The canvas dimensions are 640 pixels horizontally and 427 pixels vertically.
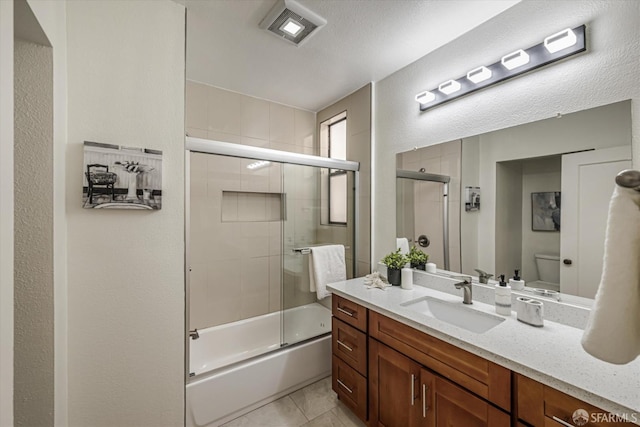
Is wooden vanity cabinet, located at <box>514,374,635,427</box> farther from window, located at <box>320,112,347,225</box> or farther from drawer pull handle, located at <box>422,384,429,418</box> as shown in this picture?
window, located at <box>320,112,347,225</box>

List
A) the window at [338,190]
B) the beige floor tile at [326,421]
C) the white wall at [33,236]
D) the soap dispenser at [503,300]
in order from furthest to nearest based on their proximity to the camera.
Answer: the window at [338,190] → the beige floor tile at [326,421] → the soap dispenser at [503,300] → the white wall at [33,236]

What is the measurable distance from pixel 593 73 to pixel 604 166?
44cm

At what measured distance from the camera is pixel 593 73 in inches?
48.7

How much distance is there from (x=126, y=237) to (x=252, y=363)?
46.1 inches

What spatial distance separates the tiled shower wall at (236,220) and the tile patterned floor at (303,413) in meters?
0.76

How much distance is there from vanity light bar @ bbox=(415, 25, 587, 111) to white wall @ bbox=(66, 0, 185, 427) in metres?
1.66

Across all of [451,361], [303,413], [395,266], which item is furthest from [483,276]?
[303,413]

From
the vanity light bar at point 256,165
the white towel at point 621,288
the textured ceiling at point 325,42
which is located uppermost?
the textured ceiling at point 325,42

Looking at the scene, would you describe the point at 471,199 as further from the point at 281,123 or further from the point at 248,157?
the point at 281,123

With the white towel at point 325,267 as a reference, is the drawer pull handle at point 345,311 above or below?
below

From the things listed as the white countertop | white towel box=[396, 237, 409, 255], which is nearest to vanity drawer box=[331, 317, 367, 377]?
the white countertop

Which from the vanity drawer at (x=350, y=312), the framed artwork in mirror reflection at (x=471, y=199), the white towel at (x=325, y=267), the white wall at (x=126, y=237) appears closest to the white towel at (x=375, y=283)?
the vanity drawer at (x=350, y=312)

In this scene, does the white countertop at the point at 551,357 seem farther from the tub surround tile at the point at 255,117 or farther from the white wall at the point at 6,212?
the tub surround tile at the point at 255,117

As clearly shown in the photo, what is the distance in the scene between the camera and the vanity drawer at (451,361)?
1.02m
